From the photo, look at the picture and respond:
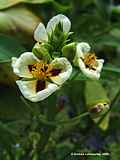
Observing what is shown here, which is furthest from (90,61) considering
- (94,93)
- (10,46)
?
(94,93)

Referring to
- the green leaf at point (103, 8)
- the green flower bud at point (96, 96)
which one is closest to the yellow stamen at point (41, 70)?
the green flower bud at point (96, 96)

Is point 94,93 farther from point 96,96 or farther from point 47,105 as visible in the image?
point 47,105

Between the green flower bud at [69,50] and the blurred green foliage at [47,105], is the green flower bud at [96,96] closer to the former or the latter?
the blurred green foliage at [47,105]

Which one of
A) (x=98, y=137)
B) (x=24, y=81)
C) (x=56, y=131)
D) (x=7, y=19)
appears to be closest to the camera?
(x=24, y=81)

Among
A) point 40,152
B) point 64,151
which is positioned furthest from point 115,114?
point 40,152

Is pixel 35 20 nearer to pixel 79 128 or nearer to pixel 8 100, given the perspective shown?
pixel 8 100

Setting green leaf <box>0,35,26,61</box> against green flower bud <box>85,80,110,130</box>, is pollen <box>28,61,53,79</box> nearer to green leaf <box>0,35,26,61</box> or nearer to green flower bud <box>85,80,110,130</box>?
green leaf <box>0,35,26,61</box>
